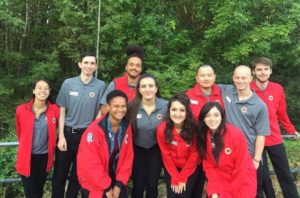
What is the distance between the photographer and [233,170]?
4332 mm

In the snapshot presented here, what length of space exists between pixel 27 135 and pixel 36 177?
1.88 ft

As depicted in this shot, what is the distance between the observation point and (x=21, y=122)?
4660mm

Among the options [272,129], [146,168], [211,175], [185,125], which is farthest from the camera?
[272,129]

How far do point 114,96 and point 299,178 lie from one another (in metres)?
3.96

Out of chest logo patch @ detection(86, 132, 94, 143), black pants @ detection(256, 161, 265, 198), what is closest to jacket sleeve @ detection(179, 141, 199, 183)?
black pants @ detection(256, 161, 265, 198)

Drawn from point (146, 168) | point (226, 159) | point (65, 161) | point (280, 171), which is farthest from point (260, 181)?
point (65, 161)

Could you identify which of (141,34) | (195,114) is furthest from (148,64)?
(195,114)

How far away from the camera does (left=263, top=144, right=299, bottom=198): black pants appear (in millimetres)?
5012

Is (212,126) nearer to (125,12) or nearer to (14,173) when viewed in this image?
(14,173)

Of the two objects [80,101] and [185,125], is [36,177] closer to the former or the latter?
[80,101]

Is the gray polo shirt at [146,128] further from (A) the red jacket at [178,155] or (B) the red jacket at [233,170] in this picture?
(B) the red jacket at [233,170]

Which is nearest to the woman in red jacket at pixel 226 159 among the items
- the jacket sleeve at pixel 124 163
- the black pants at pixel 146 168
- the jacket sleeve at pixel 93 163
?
the black pants at pixel 146 168

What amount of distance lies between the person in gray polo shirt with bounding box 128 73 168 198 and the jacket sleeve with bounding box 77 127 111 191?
57 cm

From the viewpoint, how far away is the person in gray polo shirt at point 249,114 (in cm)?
453
